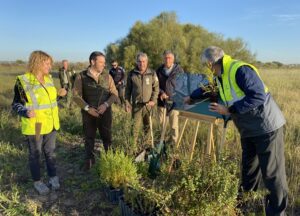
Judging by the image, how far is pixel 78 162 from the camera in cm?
561

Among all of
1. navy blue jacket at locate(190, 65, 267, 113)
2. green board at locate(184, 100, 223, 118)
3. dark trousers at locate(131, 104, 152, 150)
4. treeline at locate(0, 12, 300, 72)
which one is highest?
treeline at locate(0, 12, 300, 72)

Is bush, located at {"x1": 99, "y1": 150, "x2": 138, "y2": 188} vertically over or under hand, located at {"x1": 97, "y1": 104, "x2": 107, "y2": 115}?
under

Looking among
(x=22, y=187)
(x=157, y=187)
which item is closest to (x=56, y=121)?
(x=22, y=187)

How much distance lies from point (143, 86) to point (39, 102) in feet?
6.43

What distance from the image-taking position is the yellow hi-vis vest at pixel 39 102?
408 cm

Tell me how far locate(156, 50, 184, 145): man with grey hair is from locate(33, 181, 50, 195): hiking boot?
234 centimetres

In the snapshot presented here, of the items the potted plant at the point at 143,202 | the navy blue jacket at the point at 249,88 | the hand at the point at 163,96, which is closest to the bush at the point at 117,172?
the potted plant at the point at 143,202

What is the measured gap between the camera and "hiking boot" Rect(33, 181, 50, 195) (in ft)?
14.2

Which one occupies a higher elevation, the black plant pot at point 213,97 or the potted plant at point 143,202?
the black plant pot at point 213,97

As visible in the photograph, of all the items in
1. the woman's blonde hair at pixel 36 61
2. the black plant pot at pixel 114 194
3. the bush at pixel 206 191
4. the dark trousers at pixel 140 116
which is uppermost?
the woman's blonde hair at pixel 36 61

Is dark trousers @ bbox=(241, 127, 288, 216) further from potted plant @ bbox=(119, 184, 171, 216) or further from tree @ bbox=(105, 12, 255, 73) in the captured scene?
tree @ bbox=(105, 12, 255, 73)

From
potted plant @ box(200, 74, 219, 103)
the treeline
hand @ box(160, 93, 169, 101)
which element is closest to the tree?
the treeline

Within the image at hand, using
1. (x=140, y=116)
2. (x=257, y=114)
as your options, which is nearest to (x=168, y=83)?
(x=140, y=116)

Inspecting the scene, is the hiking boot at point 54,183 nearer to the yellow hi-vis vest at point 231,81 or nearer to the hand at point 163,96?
the hand at point 163,96
